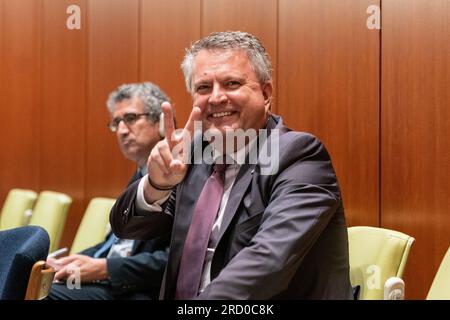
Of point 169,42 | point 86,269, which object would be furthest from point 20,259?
point 169,42

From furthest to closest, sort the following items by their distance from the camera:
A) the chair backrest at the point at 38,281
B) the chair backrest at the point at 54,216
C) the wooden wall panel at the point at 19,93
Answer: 1. the wooden wall panel at the point at 19,93
2. the chair backrest at the point at 54,216
3. the chair backrest at the point at 38,281

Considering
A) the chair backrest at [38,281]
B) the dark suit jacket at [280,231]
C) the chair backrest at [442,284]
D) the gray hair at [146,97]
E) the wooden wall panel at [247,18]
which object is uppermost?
the wooden wall panel at [247,18]

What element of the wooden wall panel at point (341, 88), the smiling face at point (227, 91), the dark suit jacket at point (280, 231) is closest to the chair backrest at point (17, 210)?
the wooden wall panel at point (341, 88)

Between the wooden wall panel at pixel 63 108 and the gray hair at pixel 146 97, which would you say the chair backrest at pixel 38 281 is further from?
the wooden wall panel at pixel 63 108

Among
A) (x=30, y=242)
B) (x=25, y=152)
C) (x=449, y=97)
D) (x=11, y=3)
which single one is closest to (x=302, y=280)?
(x=30, y=242)

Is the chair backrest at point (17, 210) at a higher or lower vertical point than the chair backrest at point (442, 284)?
lower

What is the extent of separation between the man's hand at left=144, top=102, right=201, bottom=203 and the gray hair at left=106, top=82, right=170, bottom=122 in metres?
1.59

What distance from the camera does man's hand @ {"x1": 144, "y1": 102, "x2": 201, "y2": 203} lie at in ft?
5.88

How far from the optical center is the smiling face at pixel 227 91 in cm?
186

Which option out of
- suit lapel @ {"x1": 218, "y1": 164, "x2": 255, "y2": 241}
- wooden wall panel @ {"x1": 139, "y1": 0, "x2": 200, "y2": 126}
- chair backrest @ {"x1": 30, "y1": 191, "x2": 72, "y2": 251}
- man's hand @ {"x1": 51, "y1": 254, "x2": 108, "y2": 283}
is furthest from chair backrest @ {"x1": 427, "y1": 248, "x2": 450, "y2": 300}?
chair backrest @ {"x1": 30, "y1": 191, "x2": 72, "y2": 251}

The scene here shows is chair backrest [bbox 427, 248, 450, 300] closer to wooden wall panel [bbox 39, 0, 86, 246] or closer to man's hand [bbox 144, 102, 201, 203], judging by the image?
man's hand [bbox 144, 102, 201, 203]

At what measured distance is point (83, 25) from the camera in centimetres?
464

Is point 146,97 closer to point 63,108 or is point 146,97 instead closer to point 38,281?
point 63,108

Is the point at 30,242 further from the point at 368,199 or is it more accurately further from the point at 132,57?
the point at 132,57
